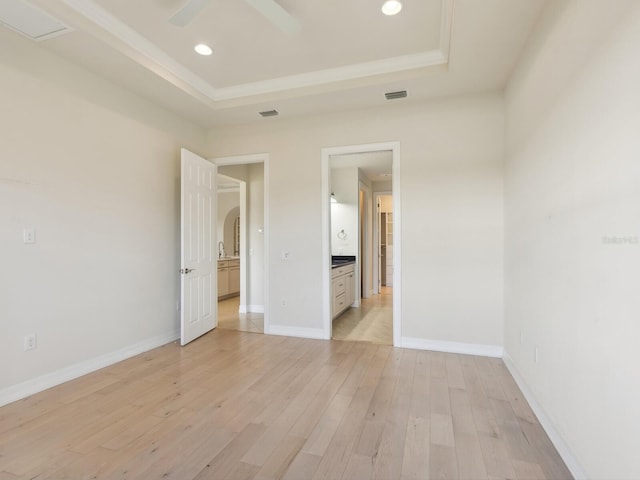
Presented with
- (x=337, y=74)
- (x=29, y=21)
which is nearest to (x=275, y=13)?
(x=337, y=74)

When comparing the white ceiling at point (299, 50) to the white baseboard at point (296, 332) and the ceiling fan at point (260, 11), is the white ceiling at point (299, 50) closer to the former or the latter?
the ceiling fan at point (260, 11)

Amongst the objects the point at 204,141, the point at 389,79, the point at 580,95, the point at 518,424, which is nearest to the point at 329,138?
the point at 389,79

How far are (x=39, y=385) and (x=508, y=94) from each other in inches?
196

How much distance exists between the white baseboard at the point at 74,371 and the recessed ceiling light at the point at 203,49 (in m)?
3.10

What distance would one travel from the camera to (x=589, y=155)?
1.61 m

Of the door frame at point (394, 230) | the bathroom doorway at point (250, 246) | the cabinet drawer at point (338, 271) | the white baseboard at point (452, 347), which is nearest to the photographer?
the white baseboard at point (452, 347)

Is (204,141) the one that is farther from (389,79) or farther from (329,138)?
(389,79)

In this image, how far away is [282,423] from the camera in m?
2.23

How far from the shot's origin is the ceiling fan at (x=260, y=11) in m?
2.03

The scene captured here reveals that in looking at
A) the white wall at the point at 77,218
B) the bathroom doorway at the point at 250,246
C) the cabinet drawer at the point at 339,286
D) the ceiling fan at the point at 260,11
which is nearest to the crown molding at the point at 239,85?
the white wall at the point at 77,218

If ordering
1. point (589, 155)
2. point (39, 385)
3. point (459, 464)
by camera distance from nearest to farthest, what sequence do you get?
1. point (589, 155)
2. point (459, 464)
3. point (39, 385)

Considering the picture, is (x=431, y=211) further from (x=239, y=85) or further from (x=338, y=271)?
(x=239, y=85)

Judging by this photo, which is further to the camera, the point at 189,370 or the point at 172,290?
the point at 172,290

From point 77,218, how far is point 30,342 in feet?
3.59
